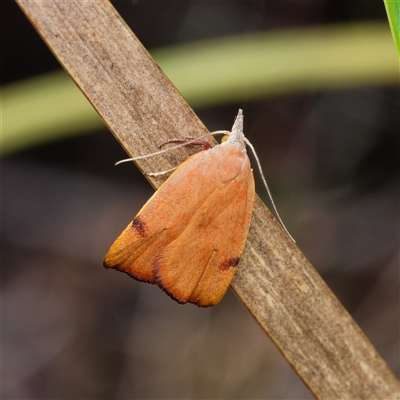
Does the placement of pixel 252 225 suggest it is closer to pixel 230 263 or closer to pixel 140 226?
pixel 230 263

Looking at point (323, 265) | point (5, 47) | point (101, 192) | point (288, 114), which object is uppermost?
point (5, 47)

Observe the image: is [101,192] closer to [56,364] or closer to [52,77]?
[52,77]

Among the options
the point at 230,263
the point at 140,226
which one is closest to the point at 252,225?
the point at 230,263

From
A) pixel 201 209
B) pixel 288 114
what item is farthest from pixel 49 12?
pixel 288 114

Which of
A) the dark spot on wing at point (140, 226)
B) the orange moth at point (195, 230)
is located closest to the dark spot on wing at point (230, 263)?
the orange moth at point (195, 230)

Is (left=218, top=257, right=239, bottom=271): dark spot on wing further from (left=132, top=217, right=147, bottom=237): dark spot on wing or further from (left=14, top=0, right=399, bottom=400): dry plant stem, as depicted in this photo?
(left=132, top=217, right=147, bottom=237): dark spot on wing
